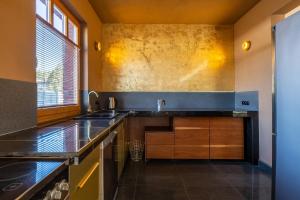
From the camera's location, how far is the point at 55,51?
9.02 ft

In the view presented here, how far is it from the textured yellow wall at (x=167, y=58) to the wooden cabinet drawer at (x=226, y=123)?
97cm

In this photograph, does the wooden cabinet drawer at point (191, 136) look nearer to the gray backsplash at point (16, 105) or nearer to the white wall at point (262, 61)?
the white wall at point (262, 61)

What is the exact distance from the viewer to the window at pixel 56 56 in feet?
7.68

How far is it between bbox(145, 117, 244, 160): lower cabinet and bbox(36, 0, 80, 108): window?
1.53 meters

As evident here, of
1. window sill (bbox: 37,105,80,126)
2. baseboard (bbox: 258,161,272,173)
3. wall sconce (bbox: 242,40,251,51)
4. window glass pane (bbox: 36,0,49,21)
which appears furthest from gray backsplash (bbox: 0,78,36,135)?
wall sconce (bbox: 242,40,251,51)

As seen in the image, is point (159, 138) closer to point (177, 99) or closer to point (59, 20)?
point (177, 99)

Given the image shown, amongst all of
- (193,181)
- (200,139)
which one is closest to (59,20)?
(193,181)

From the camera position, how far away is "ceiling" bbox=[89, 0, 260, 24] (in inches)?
151

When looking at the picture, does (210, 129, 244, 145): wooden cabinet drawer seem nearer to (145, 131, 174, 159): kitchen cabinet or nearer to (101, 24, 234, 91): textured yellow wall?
(145, 131, 174, 159): kitchen cabinet

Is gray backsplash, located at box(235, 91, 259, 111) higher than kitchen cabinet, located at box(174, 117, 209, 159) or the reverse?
higher

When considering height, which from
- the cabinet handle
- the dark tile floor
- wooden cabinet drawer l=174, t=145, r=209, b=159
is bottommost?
the dark tile floor

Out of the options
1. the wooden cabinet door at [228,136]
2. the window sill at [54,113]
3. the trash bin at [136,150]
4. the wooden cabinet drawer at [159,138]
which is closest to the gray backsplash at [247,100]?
the wooden cabinet door at [228,136]

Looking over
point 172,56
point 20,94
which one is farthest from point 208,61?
point 20,94

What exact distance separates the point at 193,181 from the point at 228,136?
46.9 inches
